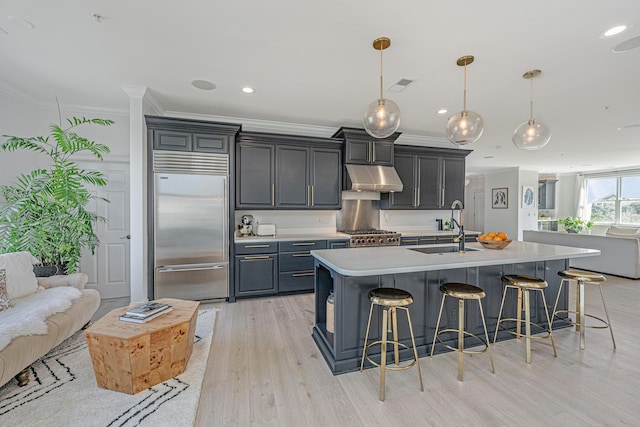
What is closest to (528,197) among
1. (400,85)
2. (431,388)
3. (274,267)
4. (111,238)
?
(400,85)

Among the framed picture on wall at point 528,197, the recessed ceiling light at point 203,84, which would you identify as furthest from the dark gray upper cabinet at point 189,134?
the framed picture on wall at point 528,197

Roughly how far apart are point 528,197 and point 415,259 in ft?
31.5

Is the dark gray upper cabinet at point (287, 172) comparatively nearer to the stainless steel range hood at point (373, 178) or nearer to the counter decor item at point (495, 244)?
the stainless steel range hood at point (373, 178)

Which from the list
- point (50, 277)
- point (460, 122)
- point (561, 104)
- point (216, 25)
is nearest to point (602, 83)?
point (561, 104)

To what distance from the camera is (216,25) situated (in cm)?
219

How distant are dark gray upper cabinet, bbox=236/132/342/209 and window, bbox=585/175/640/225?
10834 mm

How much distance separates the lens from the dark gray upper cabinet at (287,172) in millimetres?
4250

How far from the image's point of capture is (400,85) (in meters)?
3.24

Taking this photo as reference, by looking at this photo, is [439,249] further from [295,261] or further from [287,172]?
[287,172]

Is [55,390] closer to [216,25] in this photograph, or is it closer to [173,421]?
[173,421]

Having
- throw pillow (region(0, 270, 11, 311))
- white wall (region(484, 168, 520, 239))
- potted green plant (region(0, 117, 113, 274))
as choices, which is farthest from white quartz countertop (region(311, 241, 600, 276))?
white wall (region(484, 168, 520, 239))

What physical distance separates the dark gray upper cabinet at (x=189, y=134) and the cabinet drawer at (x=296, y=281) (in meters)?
2.05

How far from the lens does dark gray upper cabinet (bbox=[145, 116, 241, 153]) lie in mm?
3611

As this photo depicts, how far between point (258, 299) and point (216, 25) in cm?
336
